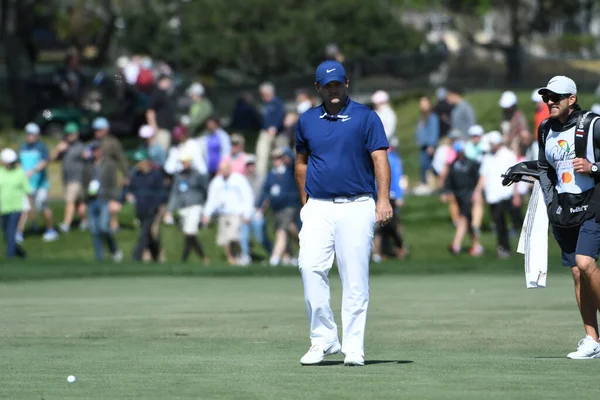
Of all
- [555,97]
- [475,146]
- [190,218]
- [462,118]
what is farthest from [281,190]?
[555,97]

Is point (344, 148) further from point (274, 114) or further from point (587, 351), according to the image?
point (274, 114)

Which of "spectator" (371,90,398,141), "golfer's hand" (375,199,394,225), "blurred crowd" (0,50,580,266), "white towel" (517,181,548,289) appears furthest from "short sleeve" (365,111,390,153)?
"spectator" (371,90,398,141)

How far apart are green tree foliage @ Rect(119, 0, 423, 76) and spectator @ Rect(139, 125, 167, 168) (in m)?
25.7

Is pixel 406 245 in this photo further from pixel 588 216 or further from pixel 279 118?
pixel 588 216

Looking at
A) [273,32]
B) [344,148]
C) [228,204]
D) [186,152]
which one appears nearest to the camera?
[344,148]

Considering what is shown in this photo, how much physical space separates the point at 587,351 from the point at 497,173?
13.6 meters

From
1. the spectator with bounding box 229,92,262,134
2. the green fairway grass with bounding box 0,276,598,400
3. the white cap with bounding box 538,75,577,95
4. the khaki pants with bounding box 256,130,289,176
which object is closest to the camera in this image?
the green fairway grass with bounding box 0,276,598,400

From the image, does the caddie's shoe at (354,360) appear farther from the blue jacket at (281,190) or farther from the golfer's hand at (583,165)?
the blue jacket at (281,190)

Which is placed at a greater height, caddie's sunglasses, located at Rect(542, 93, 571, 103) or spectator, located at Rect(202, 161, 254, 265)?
caddie's sunglasses, located at Rect(542, 93, 571, 103)

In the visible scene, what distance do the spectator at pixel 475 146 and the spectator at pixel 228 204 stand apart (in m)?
4.06

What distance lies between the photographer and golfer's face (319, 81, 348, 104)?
10359 mm

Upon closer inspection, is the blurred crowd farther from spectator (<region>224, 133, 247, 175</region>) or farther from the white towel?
the white towel

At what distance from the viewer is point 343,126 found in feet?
34.2

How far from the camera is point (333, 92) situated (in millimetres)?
10375
